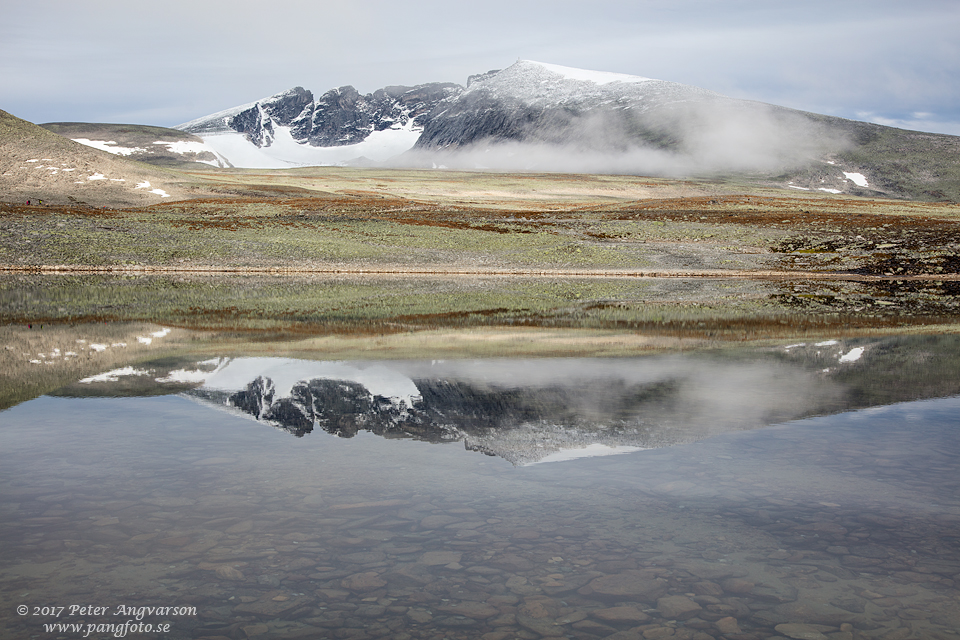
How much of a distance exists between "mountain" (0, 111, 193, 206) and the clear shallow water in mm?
69318

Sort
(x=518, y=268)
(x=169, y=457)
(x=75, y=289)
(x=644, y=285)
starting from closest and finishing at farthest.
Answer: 1. (x=169, y=457)
2. (x=75, y=289)
3. (x=644, y=285)
4. (x=518, y=268)

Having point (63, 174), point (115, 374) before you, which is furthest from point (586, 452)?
point (63, 174)

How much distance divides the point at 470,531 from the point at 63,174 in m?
80.3

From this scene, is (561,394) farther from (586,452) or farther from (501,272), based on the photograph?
(501,272)

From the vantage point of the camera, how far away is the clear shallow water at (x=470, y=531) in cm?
563

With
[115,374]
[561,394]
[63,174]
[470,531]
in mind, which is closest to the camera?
[470,531]

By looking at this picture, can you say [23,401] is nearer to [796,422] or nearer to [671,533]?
[671,533]

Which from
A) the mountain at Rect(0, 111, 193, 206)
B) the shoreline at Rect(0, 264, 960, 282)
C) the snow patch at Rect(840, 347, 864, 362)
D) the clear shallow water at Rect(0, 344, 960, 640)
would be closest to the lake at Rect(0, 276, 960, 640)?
the clear shallow water at Rect(0, 344, 960, 640)

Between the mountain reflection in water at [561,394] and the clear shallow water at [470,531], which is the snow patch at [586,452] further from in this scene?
the clear shallow water at [470,531]

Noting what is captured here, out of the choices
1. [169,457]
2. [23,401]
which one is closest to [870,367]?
[169,457]

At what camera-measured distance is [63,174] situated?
74188 mm

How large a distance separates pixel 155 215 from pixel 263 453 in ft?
187

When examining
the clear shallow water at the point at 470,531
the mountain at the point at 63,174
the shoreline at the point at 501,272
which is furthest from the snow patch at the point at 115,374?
the mountain at the point at 63,174

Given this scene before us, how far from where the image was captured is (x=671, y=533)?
6.99 metres
